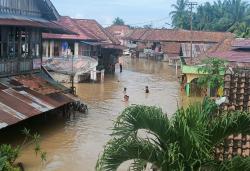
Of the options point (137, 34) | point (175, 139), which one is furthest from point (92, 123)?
point (137, 34)

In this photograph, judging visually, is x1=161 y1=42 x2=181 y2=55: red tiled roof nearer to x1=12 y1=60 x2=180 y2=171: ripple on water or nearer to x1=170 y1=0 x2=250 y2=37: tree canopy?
x1=170 y1=0 x2=250 y2=37: tree canopy

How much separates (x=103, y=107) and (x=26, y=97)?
910 cm

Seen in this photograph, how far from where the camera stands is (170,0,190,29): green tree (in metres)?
72.1

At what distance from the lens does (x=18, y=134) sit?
16828 millimetres

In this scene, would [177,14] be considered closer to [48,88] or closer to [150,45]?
[150,45]

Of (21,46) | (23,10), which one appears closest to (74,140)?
(21,46)

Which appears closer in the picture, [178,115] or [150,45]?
[178,115]

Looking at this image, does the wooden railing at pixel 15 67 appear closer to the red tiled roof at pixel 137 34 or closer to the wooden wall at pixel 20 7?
the wooden wall at pixel 20 7

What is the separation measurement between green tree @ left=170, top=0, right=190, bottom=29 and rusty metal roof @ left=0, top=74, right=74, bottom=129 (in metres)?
52.9

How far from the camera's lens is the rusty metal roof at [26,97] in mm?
14087

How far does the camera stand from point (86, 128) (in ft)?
63.5

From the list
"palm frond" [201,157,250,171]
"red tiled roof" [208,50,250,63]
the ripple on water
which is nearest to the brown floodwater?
the ripple on water

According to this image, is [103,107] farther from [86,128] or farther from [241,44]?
[241,44]

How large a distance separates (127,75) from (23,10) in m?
24.4
